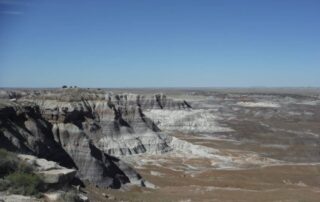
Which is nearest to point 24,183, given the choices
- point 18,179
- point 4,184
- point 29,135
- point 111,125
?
point 18,179

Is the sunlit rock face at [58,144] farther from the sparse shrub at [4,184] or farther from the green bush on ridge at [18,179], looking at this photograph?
the sparse shrub at [4,184]

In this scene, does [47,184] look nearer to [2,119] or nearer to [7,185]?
[7,185]

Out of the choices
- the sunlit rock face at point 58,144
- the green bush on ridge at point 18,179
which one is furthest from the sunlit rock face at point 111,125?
the green bush on ridge at point 18,179

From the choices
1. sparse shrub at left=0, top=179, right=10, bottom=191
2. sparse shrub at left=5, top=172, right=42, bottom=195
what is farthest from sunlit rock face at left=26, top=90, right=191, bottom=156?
sparse shrub at left=0, top=179, right=10, bottom=191

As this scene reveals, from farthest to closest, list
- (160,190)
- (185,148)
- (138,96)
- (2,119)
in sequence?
(138,96) < (185,148) < (160,190) < (2,119)

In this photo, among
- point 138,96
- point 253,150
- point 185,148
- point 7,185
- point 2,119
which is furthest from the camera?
point 138,96

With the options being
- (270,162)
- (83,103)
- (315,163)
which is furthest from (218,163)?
(83,103)

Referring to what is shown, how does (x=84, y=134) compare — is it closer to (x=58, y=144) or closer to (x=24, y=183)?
(x=58, y=144)
